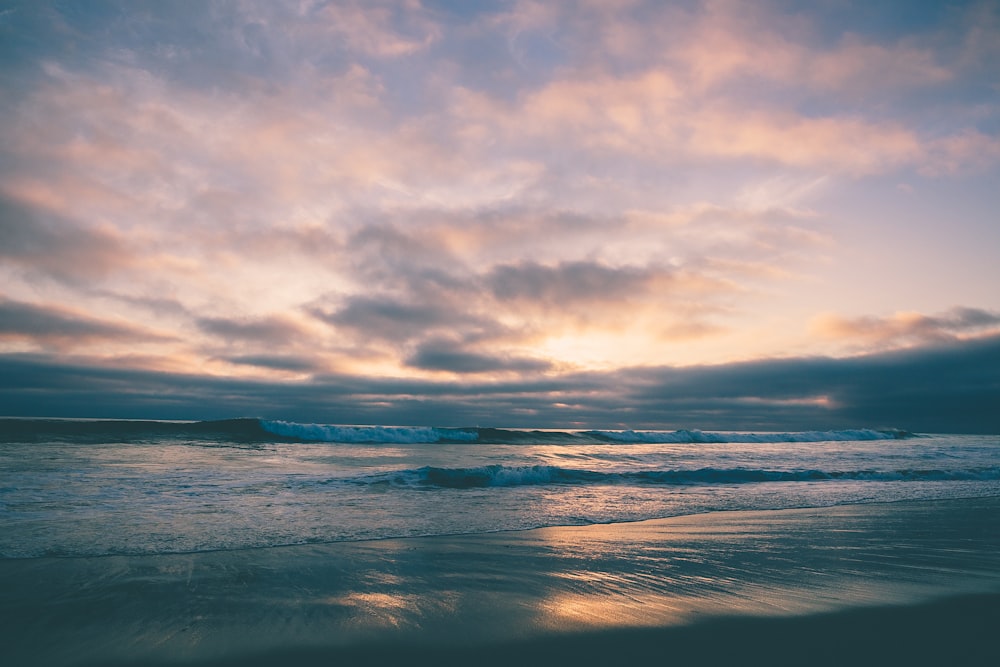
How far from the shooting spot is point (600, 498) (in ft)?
38.9

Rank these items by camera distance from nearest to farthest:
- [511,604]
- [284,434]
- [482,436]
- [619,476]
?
[511,604] → [619,476] → [284,434] → [482,436]

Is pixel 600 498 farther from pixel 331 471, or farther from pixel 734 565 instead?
pixel 331 471

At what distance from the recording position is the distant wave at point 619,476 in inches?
546

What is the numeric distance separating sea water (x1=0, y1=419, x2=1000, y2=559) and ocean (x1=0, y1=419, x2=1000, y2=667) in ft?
0.29

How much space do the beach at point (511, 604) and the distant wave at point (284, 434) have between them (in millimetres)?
22436

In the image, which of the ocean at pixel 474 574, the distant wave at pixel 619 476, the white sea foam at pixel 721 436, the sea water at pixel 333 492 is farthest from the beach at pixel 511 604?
the white sea foam at pixel 721 436

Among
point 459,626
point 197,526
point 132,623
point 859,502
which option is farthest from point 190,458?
point 859,502

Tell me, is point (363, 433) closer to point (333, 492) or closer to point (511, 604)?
point (333, 492)

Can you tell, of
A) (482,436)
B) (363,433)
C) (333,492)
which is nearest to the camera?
(333,492)

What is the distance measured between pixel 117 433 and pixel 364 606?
2774 centimetres

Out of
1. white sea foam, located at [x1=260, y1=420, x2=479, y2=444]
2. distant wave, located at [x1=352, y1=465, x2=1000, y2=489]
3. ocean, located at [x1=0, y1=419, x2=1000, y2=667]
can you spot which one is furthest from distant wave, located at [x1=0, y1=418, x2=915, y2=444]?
distant wave, located at [x1=352, y1=465, x2=1000, y2=489]

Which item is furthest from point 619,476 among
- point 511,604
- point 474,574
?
point 511,604

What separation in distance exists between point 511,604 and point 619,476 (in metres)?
12.2

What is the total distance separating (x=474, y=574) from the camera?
18.4ft
